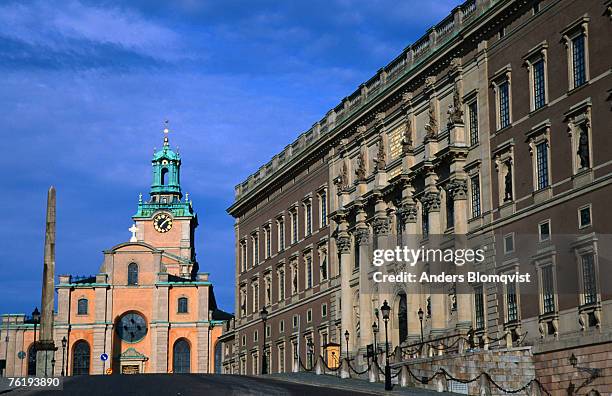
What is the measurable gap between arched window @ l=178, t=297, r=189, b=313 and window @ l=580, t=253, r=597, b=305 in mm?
80831

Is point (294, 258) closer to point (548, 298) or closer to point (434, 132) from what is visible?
point (434, 132)

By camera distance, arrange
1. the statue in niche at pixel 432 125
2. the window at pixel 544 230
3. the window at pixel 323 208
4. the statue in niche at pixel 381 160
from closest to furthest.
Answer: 1. the window at pixel 544 230
2. the statue in niche at pixel 432 125
3. the statue in niche at pixel 381 160
4. the window at pixel 323 208

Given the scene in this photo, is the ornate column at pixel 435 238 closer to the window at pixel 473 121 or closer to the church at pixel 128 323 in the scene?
the window at pixel 473 121

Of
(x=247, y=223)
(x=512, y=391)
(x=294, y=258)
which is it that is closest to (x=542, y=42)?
(x=512, y=391)

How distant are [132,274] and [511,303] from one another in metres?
76.3

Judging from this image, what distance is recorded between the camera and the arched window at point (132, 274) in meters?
131

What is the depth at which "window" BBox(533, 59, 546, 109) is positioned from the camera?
193 feet

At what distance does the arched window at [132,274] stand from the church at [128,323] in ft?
0.34

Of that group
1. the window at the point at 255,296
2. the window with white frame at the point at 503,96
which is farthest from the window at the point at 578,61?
the window at the point at 255,296

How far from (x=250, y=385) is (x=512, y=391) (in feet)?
46.1

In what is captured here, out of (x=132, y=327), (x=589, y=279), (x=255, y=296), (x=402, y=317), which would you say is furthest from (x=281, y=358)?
(x=589, y=279)

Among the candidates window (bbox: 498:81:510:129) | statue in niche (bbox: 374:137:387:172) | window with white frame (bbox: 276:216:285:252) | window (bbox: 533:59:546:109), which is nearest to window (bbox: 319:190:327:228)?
window with white frame (bbox: 276:216:285:252)

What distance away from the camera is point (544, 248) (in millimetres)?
57156

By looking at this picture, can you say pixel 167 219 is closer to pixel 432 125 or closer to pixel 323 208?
pixel 323 208
